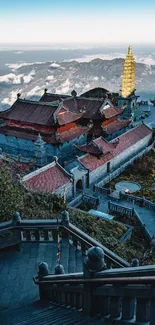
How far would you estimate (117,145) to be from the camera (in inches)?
1388

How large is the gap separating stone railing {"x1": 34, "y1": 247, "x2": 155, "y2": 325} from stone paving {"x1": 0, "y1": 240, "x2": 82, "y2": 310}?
272 centimetres

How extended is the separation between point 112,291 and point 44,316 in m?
3.21

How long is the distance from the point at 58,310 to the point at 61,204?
11.6 m

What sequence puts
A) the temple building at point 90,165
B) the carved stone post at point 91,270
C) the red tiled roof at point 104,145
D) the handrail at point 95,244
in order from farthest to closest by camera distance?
the red tiled roof at point 104,145 < the temple building at point 90,165 < the handrail at point 95,244 < the carved stone post at point 91,270

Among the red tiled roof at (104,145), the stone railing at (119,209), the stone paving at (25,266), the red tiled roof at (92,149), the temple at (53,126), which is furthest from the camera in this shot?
the temple at (53,126)

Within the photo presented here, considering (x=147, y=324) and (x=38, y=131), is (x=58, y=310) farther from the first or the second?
(x=38, y=131)

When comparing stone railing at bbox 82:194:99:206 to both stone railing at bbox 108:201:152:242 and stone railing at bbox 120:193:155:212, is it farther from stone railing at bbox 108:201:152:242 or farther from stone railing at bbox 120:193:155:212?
stone railing at bbox 120:193:155:212

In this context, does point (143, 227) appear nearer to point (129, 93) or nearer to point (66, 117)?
point (66, 117)

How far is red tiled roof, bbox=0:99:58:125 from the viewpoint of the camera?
1294 inches

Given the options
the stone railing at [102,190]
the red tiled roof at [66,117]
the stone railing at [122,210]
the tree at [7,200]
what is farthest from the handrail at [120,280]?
the red tiled roof at [66,117]

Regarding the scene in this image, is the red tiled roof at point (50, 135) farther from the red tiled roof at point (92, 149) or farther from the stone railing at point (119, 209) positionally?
the stone railing at point (119, 209)

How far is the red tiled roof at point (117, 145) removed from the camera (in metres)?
30.7

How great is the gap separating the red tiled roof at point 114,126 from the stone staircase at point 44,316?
29.7 m

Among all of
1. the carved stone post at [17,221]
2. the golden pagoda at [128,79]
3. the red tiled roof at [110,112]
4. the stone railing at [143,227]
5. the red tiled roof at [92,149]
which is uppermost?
the golden pagoda at [128,79]
